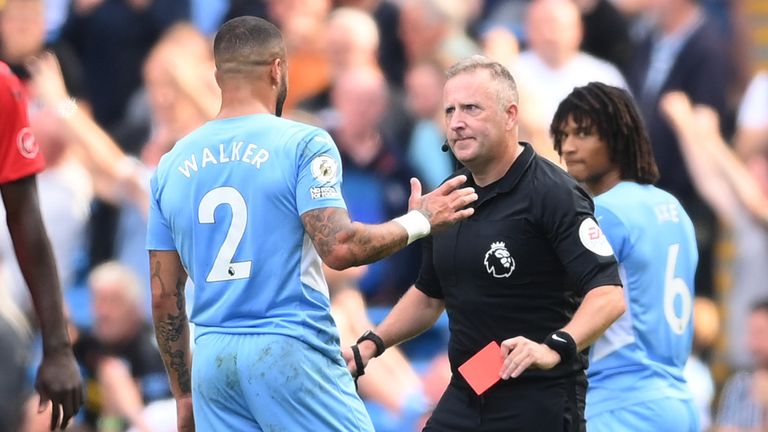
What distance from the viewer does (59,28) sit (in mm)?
12789

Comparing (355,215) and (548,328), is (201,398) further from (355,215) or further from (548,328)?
(355,215)

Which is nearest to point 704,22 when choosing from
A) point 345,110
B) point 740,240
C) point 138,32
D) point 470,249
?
point 740,240

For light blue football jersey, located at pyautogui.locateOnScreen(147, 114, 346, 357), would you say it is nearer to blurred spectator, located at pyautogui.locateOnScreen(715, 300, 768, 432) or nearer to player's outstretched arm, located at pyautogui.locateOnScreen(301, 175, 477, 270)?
player's outstretched arm, located at pyautogui.locateOnScreen(301, 175, 477, 270)

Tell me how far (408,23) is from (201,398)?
249 inches

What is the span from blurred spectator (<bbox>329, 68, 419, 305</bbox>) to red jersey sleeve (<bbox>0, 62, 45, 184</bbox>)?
17.0ft

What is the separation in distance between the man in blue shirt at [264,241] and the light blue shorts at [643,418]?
1.34 meters

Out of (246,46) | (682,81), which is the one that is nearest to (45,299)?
(246,46)

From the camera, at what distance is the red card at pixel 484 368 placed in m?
6.57

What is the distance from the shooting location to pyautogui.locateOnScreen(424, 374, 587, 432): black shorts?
6664mm

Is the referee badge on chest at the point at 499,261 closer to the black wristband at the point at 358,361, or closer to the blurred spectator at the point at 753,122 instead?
the black wristband at the point at 358,361

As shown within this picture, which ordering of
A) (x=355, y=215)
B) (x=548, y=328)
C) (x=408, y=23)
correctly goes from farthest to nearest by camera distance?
(x=408, y=23), (x=355, y=215), (x=548, y=328)

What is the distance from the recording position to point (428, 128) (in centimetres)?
1179


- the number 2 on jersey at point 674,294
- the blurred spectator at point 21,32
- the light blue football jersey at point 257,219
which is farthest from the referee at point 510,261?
the blurred spectator at point 21,32

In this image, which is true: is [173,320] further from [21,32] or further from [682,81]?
[682,81]
